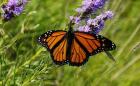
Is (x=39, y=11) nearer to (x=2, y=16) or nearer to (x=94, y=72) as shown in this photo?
(x=94, y=72)

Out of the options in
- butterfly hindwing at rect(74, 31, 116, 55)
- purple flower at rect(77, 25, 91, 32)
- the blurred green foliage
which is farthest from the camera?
the blurred green foliage

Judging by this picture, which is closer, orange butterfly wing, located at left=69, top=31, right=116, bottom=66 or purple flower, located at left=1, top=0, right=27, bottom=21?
orange butterfly wing, located at left=69, top=31, right=116, bottom=66

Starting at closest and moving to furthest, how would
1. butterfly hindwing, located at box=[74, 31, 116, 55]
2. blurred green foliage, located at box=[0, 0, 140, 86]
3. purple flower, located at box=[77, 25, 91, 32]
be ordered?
butterfly hindwing, located at box=[74, 31, 116, 55], purple flower, located at box=[77, 25, 91, 32], blurred green foliage, located at box=[0, 0, 140, 86]

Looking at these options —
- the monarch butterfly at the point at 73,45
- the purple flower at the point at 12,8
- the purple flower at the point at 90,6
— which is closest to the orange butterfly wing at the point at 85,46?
the monarch butterfly at the point at 73,45

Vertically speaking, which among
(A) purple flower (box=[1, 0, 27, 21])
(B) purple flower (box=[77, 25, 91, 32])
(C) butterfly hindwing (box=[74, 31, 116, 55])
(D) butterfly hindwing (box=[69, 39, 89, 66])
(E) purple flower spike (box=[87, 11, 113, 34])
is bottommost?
(D) butterfly hindwing (box=[69, 39, 89, 66])

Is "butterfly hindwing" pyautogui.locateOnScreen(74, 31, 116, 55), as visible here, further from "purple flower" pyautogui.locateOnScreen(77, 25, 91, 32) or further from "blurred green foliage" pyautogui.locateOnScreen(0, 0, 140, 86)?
"blurred green foliage" pyautogui.locateOnScreen(0, 0, 140, 86)

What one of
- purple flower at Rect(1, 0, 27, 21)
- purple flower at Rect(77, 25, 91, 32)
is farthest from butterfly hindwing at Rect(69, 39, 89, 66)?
purple flower at Rect(1, 0, 27, 21)

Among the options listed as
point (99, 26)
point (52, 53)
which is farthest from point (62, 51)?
point (99, 26)
